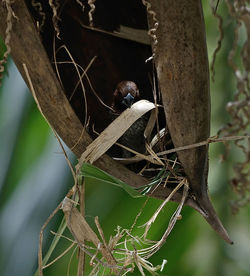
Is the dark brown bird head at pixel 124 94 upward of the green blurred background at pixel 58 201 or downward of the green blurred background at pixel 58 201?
upward

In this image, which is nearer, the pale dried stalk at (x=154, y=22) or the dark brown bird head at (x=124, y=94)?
the pale dried stalk at (x=154, y=22)

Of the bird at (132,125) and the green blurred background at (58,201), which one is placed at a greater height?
the bird at (132,125)

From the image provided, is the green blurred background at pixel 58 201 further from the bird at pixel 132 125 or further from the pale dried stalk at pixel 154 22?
the pale dried stalk at pixel 154 22

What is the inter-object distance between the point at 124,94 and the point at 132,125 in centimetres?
7

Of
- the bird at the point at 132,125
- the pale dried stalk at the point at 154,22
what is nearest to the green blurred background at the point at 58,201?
the bird at the point at 132,125

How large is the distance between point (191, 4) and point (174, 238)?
0.60 meters

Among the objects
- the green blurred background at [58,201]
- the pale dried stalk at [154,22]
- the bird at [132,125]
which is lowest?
the green blurred background at [58,201]

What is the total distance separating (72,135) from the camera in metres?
0.98

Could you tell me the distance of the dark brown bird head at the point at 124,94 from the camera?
47.1 inches

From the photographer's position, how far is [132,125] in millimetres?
1220

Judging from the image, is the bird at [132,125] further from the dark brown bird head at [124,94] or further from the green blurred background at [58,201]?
the green blurred background at [58,201]

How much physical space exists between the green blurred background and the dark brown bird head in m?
0.18

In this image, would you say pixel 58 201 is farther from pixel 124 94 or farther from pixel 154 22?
pixel 154 22

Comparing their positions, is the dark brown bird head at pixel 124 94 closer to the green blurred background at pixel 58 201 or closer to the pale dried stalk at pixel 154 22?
the green blurred background at pixel 58 201
